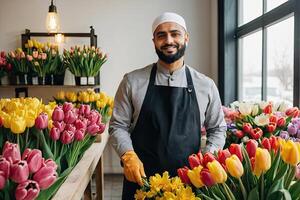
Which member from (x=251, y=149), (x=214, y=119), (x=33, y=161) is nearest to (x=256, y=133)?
(x=214, y=119)

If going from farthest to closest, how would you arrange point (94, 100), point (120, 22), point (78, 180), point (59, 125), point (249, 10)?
point (120, 22) → point (249, 10) → point (94, 100) → point (78, 180) → point (59, 125)

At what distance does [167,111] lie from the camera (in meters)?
1.53

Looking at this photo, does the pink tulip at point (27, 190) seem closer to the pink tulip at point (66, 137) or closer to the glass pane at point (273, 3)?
the pink tulip at point (66, 137)

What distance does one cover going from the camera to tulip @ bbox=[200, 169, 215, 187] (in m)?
0.65

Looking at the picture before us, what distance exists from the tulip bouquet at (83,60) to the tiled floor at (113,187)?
1297 mm

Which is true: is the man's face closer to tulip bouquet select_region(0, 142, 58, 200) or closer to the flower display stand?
the flower display stand

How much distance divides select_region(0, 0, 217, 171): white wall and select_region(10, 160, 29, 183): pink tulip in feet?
10.8

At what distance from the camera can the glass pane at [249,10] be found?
2.84 metres

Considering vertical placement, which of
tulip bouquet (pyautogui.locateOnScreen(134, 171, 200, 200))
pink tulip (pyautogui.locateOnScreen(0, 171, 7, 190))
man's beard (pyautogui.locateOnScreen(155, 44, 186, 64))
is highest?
man's beard (pyautogui.locateOnScreen(155, 44, 186, 64))

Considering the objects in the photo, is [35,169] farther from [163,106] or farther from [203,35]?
[203,35]

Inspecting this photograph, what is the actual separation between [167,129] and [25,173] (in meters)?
0.90

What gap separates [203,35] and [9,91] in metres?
2.44

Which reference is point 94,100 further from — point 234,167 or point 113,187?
point 113,187

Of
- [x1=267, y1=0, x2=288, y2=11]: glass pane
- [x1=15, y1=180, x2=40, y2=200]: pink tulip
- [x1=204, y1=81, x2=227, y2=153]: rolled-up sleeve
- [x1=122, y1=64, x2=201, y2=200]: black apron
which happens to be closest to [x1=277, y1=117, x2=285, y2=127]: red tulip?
[x1=204, y1=81, x2=227, y2=153]: rolled-up sleeve
